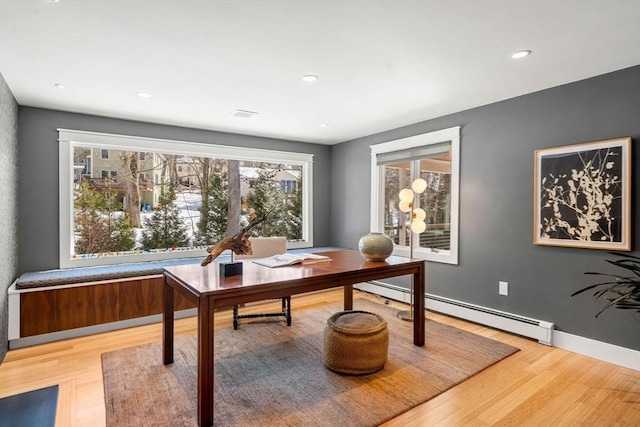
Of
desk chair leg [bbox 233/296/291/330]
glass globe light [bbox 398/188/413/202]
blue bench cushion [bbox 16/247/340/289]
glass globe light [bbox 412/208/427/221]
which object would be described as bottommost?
desk chair leg [bbox 233/296/291/330]

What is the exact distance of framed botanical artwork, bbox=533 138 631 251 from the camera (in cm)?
261

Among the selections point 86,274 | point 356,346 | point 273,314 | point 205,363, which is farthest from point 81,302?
point 356,346

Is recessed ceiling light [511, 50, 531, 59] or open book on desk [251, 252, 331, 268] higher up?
recessed ceiling light [511, 50, 531, 59]

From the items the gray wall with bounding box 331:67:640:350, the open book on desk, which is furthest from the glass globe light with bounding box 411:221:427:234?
the open book on desk

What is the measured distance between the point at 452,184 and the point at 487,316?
1461 millimetres

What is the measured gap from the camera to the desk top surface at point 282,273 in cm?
199

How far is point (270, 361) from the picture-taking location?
2678 millimetres

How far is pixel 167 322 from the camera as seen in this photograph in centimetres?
255

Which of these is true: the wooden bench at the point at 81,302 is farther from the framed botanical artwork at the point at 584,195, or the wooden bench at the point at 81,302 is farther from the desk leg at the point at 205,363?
the framed botanical artwork at the point at 584,195

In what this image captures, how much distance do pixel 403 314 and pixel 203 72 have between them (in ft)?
10.4

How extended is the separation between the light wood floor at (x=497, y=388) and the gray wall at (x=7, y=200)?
17.8 inches

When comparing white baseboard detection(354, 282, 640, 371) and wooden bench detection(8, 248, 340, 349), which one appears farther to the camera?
wooden bench detection(8, 248, 340, 349)

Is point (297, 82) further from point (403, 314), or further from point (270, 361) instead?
point (403, 314)

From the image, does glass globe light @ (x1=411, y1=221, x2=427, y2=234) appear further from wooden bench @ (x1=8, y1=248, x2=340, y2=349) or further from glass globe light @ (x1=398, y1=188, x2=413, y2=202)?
wooden bench @ (x1=8, y1=248, x2=340, y2=349)
